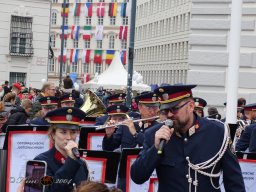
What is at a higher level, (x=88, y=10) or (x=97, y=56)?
(x=88, y=10)

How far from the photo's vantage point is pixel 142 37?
94.1 metres

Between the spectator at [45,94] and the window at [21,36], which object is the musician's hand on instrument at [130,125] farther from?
the window at [21,36]

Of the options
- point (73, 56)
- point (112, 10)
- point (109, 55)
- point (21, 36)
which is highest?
point (112, 10)

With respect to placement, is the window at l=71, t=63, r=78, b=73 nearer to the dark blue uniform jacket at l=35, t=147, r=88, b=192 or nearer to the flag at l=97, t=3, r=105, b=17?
the flag at l=97, t=3, r=105, b=17

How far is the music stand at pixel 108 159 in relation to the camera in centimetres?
955

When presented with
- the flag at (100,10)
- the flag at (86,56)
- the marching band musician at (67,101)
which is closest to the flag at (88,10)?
the flag at (100,10)

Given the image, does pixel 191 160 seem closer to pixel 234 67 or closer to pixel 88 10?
pixel 234 67

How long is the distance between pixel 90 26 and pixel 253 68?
305 feet

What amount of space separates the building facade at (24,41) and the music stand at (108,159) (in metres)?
30.3

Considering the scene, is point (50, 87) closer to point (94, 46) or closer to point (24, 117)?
point (24, 117)

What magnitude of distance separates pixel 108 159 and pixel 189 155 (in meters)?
2.59

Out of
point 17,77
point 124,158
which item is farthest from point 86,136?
point 17,77

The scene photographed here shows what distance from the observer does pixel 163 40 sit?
8512 centimetres

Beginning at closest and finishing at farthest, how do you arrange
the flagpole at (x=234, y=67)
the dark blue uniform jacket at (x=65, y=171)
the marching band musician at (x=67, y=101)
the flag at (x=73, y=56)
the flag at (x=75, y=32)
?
the dark blue uniform jacket at (x=65, y=171) → the flagpole at (x=234, y=67) → the marching band musician at (x=67, y=101) → the flag at (x=73, y=56) → the flag at (x=75, y=32)
